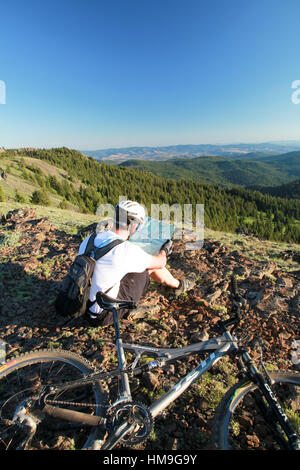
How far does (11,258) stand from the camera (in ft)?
23.0

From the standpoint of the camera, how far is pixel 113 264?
3.34 meters

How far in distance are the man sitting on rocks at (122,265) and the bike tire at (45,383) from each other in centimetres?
84

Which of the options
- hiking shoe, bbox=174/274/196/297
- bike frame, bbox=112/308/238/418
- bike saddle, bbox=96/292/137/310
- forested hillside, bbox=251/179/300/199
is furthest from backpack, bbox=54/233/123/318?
forested hillside, bbox=251/179/300/199

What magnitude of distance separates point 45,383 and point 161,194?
390 feet

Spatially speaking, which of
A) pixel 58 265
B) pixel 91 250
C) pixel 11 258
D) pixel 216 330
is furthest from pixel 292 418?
pixel 11 258

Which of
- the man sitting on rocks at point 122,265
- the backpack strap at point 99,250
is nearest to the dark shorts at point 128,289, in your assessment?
the man sitting on rocks at point 122,265

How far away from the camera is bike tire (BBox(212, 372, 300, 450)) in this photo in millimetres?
2416

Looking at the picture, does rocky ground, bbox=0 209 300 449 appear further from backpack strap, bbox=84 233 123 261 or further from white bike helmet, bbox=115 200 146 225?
white bike helmet, bbox=115 200 146 225

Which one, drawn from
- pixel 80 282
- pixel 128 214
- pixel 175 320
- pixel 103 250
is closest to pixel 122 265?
pixel 103 250

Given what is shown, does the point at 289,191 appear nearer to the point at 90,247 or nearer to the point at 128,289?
the point at 128,289

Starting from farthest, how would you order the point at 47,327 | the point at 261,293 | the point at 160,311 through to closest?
the point at 261,293, the point at 160,311, the point at 47,327

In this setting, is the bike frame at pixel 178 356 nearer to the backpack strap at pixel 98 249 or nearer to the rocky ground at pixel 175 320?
the rocky ground at pixel 175 320
